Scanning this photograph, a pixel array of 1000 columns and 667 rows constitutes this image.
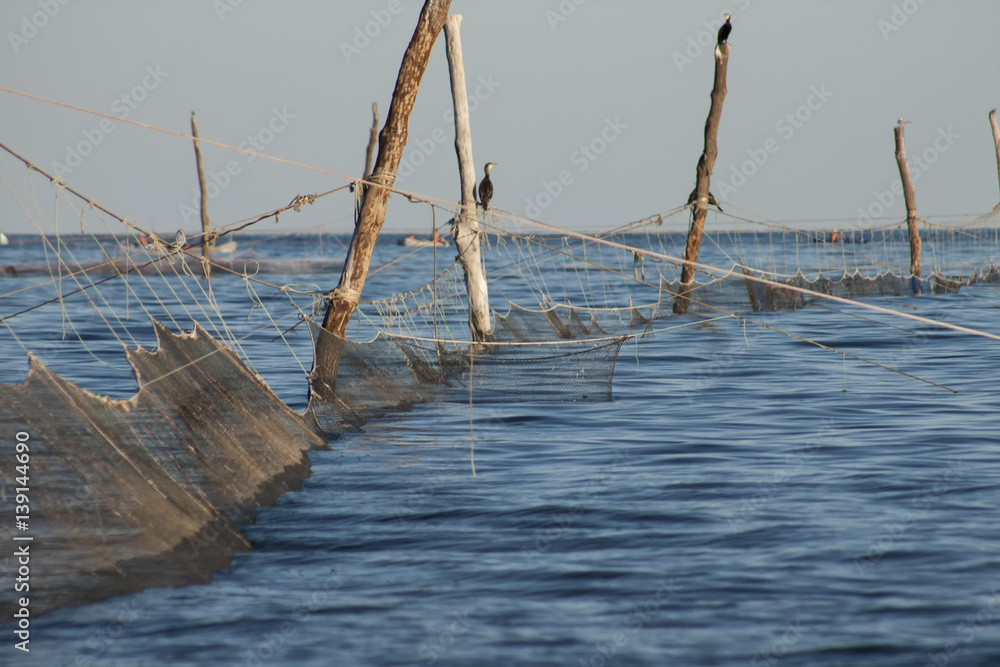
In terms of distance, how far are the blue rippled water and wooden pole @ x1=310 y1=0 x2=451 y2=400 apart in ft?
2.58

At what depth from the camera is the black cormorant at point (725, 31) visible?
17.9 m

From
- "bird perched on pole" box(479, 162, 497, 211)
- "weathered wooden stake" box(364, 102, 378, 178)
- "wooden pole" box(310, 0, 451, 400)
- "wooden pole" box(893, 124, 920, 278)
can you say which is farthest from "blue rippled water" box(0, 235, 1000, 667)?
"weathered wooden stake" box(364, 102, 378, 178)

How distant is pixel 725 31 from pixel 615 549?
569 inches

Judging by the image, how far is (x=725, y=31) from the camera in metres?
18.0

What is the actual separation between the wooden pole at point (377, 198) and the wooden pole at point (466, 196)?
3.29 meters

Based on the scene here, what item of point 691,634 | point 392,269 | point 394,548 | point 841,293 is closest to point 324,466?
point 394,548
